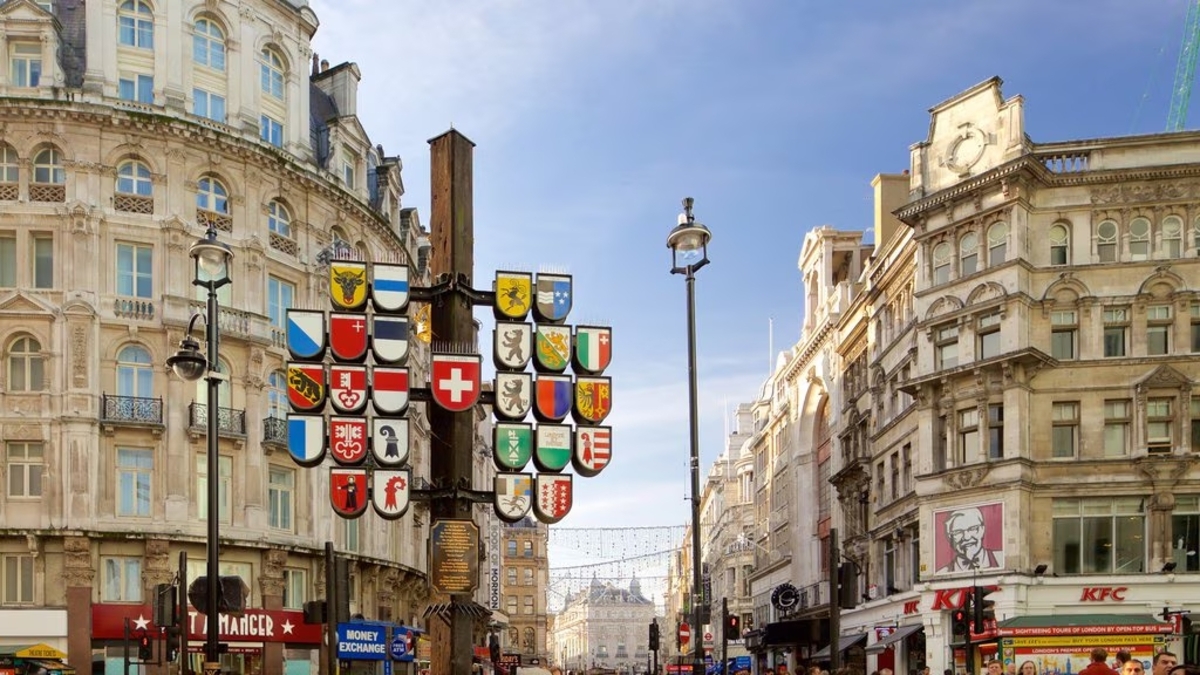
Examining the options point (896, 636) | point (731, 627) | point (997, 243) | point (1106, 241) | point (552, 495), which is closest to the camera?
point (552, 495)

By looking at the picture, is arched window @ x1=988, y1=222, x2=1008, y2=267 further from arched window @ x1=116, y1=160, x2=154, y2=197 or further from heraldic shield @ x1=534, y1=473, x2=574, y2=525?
heraldic shield @ x1=534, y1=473, x2=574, y2=525

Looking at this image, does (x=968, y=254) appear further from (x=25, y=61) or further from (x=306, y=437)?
(x=306, y=437)

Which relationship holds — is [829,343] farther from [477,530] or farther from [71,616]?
[477,530]

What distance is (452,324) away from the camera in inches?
557

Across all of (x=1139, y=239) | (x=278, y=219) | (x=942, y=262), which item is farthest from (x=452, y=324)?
(x=278, y=219)

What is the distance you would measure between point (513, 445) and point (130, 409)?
30186 millimetres

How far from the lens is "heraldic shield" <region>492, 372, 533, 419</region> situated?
1421 centimetres

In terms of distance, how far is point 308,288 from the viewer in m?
47.5

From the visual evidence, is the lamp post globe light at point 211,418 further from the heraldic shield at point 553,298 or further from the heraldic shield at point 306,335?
the heraldic shield at point 553,298

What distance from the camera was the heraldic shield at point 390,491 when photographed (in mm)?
13930

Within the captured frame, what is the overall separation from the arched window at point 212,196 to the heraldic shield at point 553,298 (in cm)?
3170

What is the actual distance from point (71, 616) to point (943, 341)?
25.8 metres

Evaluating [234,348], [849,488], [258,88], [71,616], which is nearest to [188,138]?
[258,88]

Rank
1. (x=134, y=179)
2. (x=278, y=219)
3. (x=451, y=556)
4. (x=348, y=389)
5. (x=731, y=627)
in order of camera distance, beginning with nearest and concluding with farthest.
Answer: (x=348, y=389), (x=451, y=556), (x=731, y=627), (x=134, y=179), (x=278, y=219)
